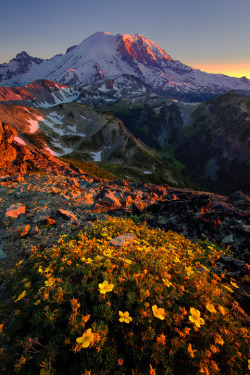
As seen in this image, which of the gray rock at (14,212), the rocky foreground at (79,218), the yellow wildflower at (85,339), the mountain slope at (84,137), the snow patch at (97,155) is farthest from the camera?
the snow patch at (97,155)

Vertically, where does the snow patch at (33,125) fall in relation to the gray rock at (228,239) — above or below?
below

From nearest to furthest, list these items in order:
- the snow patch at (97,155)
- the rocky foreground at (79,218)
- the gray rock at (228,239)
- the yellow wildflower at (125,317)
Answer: the yellow wildflower at (125,317), the rocky foreground at (79,218), the gray rock at (228,239), the snow patch at (97,155)

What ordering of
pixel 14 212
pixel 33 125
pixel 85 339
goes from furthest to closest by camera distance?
pixel 33 125 < pixel 14 212 < pixel 85 339

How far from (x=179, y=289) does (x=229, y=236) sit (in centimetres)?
624

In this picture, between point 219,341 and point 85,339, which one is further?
point 219,341

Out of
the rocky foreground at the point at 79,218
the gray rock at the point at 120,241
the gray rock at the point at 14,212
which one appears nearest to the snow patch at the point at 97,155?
the rocky foreground at the point at 79,218

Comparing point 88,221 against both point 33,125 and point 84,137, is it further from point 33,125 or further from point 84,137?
point 84,137

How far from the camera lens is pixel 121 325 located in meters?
2.75

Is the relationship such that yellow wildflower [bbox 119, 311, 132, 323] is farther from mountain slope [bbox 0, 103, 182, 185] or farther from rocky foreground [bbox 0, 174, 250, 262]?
mountain slope [bbox 0, 103, 182, 185]

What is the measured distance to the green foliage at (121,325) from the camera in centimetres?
234

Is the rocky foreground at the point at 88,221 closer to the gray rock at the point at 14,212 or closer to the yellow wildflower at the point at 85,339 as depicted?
the gray rock at the point at 14,212

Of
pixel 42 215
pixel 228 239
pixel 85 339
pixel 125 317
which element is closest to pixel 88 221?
pixel 42 215

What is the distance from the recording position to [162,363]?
2.40 meters

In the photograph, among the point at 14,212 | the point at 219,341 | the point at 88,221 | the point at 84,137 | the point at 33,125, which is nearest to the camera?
the point at 219,341
